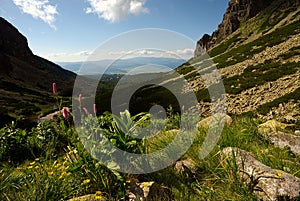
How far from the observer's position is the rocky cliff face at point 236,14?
111 metres

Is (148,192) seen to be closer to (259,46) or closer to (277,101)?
(277,101)

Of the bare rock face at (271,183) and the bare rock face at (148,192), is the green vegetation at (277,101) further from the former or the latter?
the bare rock face at (148,192)

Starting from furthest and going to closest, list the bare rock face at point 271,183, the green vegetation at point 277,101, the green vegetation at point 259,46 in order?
the green vegetation at point 259,46
the green vegetation at point 277,101
the bare rock face at point 271,183

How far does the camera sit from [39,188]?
2.83 metres

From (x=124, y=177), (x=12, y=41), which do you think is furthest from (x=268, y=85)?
(x=12, y=41)

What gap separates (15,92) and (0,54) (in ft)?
133

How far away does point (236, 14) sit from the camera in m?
120

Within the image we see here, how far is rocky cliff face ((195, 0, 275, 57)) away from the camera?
364 ft

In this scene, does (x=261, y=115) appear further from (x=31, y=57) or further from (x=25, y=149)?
(x=31, y=57)

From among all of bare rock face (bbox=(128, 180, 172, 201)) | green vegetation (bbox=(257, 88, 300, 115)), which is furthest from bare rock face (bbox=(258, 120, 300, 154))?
green vegetation (bbox=(257, 88, 300, 115))

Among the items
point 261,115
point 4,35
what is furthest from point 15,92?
point 261,115

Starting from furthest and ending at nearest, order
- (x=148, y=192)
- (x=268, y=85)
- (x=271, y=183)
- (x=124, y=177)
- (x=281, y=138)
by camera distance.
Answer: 1. (x=268, y=85)
2. (x=281, y=138)
3. (x=124, y=177)
4. (x=148, y=192)
5. (x=271, y=183)

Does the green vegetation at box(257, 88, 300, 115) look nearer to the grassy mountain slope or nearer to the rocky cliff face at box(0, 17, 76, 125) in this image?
the grassy mountain slope

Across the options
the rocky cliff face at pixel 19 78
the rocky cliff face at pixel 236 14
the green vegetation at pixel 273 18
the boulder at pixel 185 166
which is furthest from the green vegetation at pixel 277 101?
the rocky cliff face at pixel 236 14
